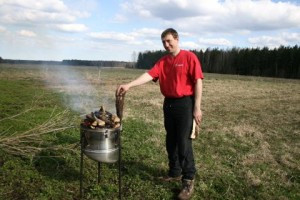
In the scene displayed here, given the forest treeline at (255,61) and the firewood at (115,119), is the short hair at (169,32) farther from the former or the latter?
the forest treeline at (255,61)

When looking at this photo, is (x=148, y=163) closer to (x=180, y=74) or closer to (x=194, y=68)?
(x=180, y=74)

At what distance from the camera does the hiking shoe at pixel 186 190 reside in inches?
170

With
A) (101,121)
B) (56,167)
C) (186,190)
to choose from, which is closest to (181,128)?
(186,190)

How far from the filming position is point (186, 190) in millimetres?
4355

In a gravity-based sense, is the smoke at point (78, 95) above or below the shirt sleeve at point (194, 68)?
below

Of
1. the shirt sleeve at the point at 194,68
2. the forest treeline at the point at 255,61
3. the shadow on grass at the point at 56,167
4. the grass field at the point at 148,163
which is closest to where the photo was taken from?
the shirt sleeve at the point at 194,68

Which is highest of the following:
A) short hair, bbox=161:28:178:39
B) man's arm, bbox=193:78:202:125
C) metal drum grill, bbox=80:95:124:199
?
short hair, bbox=161:28:178:39

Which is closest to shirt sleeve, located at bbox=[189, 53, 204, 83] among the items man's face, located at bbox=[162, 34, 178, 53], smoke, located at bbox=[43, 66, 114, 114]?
man's face, located at bbox=[162, 34, 178, 53]

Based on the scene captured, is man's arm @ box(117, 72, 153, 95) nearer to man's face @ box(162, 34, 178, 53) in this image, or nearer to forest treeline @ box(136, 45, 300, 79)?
man's face @ box(162, 34, 178, 53)

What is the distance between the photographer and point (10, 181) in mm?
4848

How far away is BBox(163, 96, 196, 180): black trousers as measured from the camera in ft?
13.8

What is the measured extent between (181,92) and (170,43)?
2.06ft

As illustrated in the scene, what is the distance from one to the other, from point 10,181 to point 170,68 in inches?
115

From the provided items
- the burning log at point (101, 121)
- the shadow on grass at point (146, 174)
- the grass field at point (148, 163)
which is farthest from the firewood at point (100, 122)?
the shadow on grass at point (146, 174)
